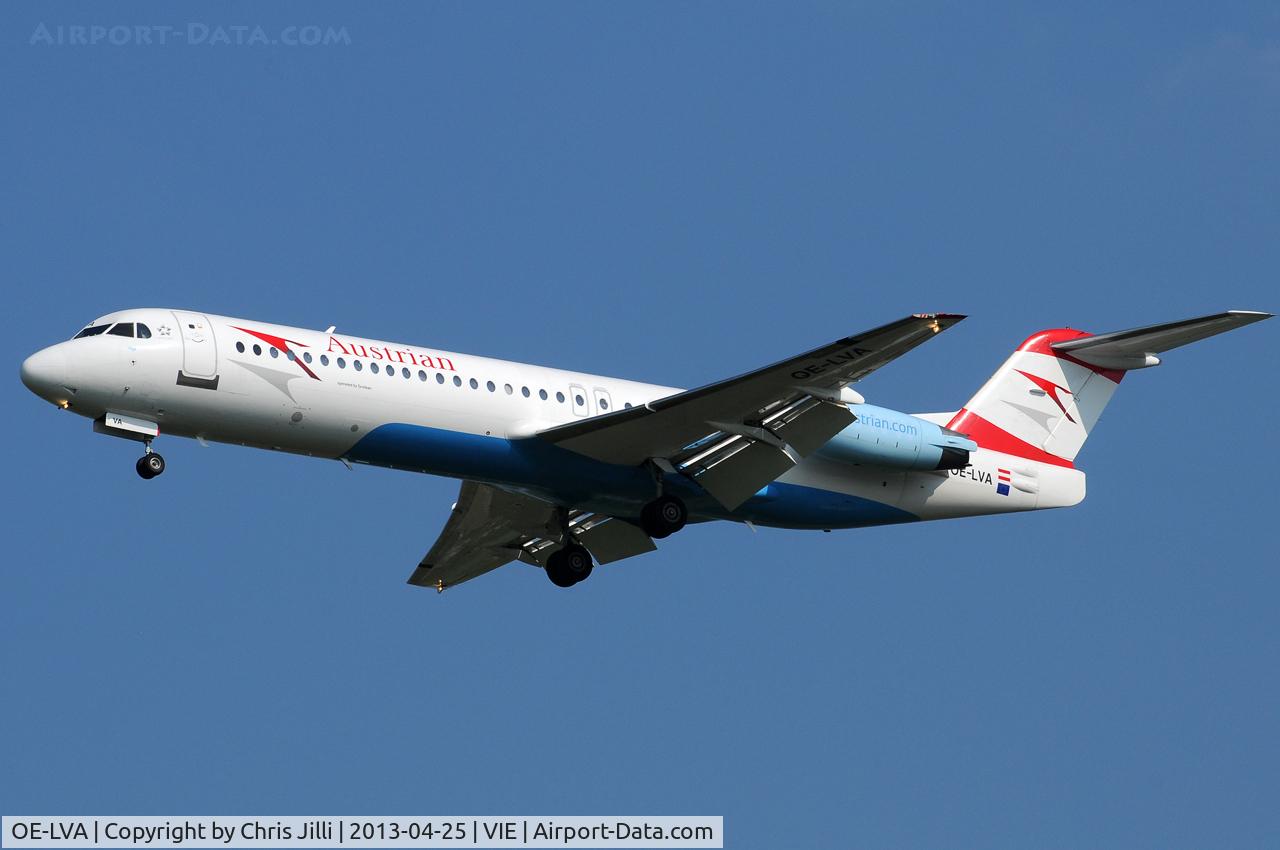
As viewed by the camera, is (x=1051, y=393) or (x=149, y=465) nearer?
(x=149, y=465)

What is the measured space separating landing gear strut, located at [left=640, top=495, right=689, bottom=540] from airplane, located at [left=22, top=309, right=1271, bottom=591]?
25 mm

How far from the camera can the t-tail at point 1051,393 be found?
90.9 ft

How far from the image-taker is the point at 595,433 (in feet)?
77.9

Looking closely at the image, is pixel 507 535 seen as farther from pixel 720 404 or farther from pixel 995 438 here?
pixel 995 438

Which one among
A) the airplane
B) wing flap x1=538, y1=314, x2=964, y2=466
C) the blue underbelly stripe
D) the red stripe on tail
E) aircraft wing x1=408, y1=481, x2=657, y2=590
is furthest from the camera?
the red stripe on tail

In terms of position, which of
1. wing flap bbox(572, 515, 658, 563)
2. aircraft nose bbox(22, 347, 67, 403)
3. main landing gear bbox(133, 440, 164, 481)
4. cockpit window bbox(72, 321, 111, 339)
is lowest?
main landing gear bbox(133, 440, 164, 481)

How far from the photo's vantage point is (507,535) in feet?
91.2

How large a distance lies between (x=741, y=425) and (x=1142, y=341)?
21.5ft

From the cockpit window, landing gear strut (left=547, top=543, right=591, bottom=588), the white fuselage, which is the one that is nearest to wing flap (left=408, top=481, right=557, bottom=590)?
landing gear strut (left=547, top=543, right=591, bottom=588)

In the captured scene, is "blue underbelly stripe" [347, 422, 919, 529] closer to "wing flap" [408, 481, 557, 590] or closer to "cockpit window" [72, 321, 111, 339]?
"wing flap" [408, 481, 557, 590]

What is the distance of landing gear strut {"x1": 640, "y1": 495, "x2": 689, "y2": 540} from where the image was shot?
2472 centimetres

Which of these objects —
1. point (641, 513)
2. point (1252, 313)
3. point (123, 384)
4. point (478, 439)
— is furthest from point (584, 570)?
point (1252, 313)

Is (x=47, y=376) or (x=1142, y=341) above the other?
(x=1142, y=341)

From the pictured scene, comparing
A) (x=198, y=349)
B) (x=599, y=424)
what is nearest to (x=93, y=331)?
(x=198, y=349)
